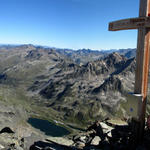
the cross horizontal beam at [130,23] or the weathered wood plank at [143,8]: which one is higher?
the weathered wood plank at [143,8]

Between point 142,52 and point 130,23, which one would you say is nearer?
point 142,52

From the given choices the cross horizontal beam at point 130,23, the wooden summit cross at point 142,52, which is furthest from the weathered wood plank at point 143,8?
the cross horizontal beam at point 130,23

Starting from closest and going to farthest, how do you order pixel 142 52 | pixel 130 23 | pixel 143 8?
pixel 142 52
pixel 143 8
pixel 130 23

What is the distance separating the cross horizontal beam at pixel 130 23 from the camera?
9.96 meters

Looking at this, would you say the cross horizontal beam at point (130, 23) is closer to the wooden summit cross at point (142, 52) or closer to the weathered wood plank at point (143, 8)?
the wooden summit cross at point (142, 52)

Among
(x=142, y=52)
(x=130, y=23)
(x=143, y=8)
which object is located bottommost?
(x=142, y=52)

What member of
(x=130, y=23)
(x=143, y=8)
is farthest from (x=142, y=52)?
(x=143, y=8)

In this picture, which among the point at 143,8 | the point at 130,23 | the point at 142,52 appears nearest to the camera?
the point at 142,52

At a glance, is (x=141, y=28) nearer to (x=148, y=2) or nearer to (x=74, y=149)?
(x=148, y=2)

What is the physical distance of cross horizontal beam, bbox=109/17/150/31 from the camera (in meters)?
9.96

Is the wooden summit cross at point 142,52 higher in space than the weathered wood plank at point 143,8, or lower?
lower

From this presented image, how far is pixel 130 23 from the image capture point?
10.5m

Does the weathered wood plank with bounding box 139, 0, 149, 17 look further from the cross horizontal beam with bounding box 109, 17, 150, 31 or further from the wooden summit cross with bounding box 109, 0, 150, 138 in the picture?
the cross horizontal beam with bounding box 109, 17, 150, 31

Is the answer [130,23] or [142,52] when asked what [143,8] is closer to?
[130,23]
